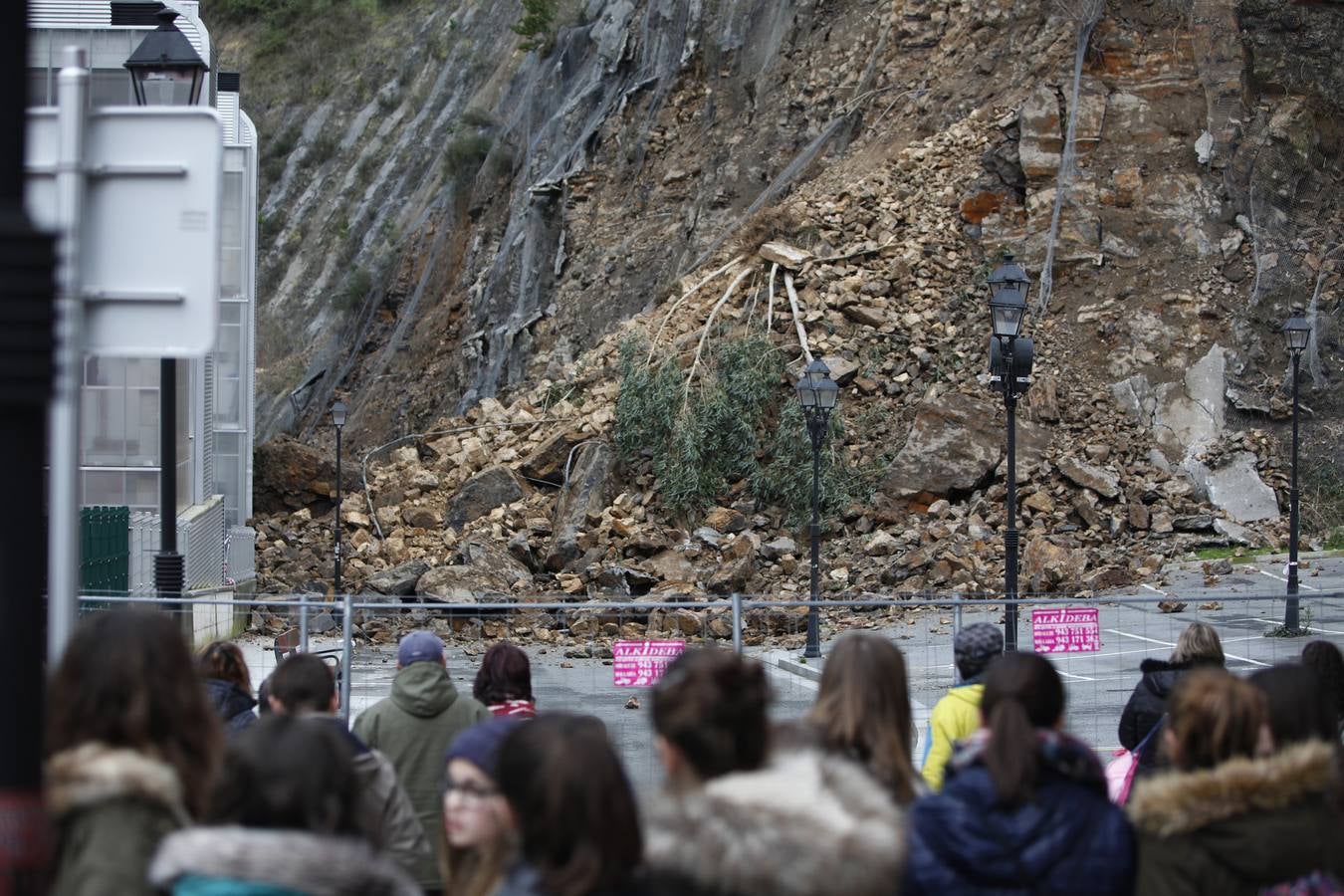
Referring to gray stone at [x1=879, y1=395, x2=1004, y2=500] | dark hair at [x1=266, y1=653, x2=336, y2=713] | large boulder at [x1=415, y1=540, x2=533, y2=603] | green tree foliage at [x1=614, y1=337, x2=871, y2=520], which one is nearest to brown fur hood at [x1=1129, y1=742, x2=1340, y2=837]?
dark hair at [x1=266, y1=653, x2=336, y2=713]

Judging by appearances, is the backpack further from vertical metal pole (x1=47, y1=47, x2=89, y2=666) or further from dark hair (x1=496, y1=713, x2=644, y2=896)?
vertical metal pole (x1=47, y1=47, x2=89, y2=666)

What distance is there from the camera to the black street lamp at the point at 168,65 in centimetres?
978

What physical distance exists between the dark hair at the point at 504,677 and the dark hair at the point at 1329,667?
9.32 feet

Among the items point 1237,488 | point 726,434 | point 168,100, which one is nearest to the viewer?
point 168,100

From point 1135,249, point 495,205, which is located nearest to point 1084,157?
point 1135,249

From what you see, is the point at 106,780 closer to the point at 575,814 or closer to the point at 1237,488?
the point at 575,814

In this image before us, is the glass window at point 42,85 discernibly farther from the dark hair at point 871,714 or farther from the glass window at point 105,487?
the dark hair at point 871,714

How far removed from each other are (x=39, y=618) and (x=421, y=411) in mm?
35506

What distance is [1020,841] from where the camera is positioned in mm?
3484

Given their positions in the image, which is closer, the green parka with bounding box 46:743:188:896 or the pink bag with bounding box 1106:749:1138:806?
the green parka with bounding box 46:743:188:896

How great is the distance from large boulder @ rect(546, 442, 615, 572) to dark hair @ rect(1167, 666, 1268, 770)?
20714mm

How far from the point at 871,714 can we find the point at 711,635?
12.6 m

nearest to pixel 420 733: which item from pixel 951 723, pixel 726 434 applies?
pixel 951 723

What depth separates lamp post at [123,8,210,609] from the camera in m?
9.43
